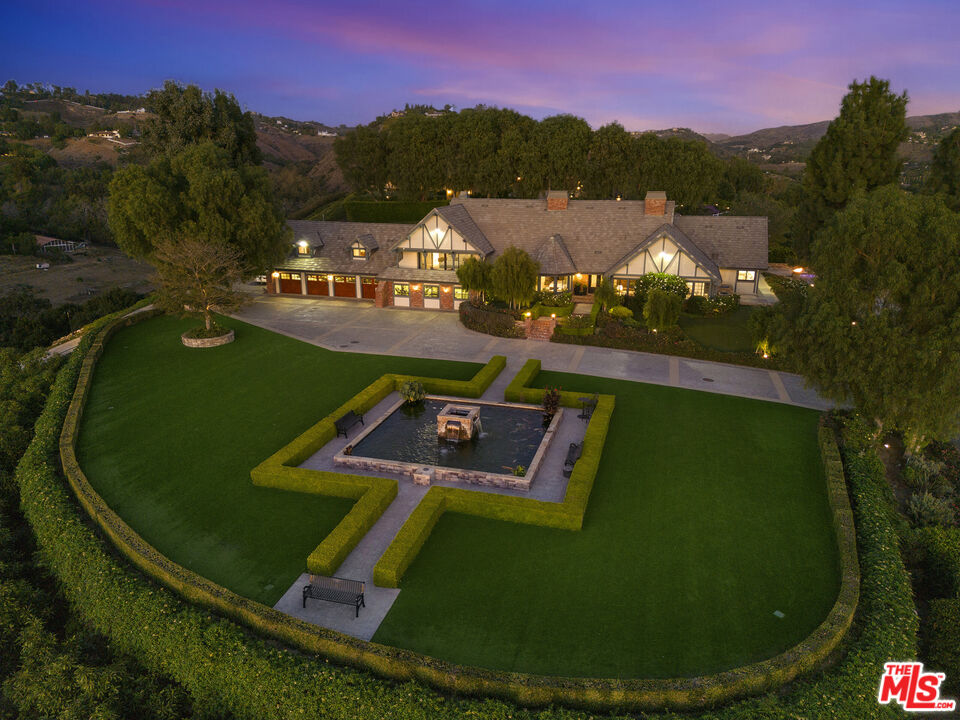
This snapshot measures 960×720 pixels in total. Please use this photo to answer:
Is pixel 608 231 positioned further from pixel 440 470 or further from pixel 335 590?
pixel 335 590

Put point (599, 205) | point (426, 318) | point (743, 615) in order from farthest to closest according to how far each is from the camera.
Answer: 1. point (599, 205)
2. point (426, 318)
3. point (743, 615)

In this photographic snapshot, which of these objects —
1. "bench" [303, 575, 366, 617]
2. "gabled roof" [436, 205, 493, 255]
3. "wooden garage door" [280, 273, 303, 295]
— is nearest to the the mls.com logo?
"bench" [303, 575, 366, 617]

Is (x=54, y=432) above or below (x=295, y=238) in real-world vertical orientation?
below

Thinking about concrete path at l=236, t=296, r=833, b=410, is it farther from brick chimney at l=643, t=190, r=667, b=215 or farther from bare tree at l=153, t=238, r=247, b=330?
brick chimney at l=643, t=190, r=667, b=215

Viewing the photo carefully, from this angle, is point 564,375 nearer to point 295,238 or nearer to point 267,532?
point 267,532

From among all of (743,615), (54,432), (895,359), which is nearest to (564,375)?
(895,359)

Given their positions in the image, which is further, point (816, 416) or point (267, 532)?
point (816, 416)
